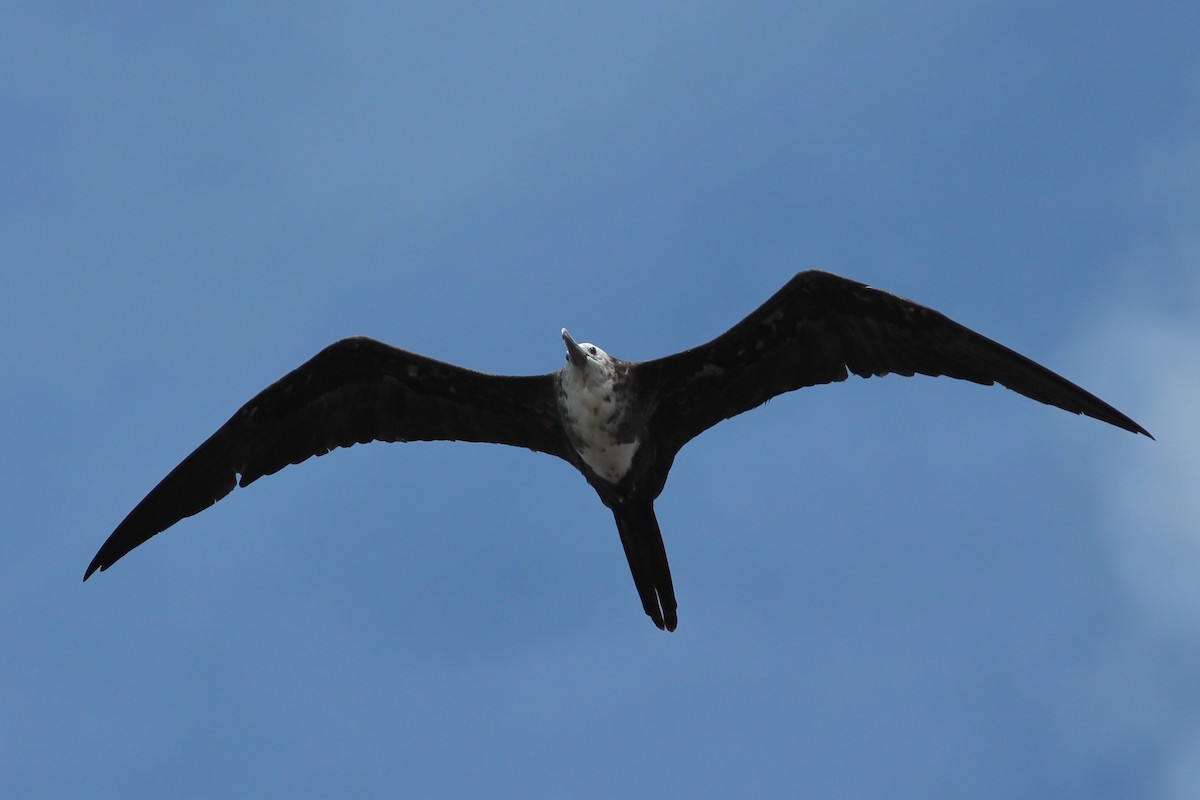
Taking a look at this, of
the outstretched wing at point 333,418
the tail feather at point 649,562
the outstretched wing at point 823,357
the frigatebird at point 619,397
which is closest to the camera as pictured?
the outstretched wing at point 823,357

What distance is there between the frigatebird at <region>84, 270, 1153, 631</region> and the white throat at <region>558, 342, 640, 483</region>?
0.4 inches

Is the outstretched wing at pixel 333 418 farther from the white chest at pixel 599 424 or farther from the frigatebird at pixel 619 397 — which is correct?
the white chest at pixel 599 424

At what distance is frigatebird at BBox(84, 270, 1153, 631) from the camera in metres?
12.9

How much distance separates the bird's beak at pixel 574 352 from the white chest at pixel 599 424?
5.0 inches

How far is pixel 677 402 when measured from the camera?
13500 mm

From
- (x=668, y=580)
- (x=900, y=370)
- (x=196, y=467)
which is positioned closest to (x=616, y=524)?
(x=668, y=580)

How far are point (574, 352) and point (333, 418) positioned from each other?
214cm

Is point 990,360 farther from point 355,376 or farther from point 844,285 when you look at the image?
point 355,376

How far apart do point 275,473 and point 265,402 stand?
0.59m

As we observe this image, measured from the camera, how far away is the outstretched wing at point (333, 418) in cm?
1366

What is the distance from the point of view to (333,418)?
13805mm

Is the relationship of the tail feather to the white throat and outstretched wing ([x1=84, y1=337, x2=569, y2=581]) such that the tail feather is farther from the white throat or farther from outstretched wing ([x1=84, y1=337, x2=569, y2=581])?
outstretched wing ([x1=84, y1=337, x2=569, y2=581])

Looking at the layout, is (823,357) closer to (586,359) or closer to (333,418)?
(586,359)

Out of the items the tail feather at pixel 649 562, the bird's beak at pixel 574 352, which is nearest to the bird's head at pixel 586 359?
the bird's beak at pixel 574 352
